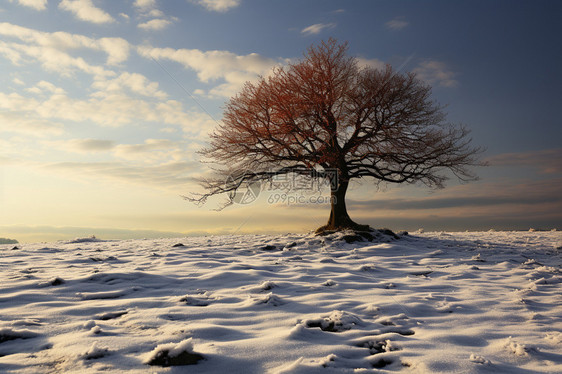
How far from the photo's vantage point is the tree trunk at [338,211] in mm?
15312

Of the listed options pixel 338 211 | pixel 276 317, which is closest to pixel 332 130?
pixel 338 211

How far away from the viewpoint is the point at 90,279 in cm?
626

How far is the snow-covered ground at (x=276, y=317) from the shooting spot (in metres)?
3.12

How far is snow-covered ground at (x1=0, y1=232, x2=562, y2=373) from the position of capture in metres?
3.12

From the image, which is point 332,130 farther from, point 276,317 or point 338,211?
point 276,317

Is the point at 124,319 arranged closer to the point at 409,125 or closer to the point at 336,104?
the point at 336,104

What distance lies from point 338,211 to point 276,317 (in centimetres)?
1142

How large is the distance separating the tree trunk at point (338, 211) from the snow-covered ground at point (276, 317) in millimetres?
6374

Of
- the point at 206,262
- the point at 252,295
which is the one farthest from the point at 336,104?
the point at 252,295

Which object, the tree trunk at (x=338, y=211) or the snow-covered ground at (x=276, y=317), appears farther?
the tree trunk at (x=338, y=211)

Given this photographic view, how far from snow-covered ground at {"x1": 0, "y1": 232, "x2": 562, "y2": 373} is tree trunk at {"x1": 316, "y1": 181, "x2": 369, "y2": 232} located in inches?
251

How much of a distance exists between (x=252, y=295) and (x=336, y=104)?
36.9 feet

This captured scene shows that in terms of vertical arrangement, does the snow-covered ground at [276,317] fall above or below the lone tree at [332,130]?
below

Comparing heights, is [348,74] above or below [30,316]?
above
